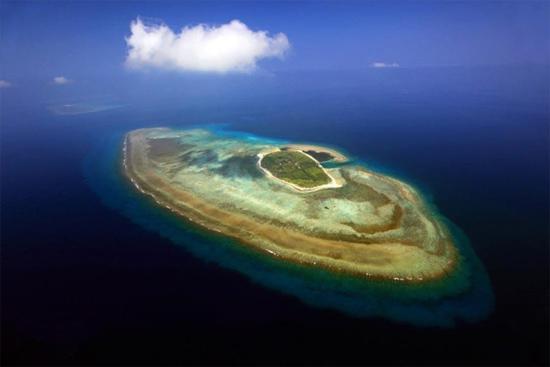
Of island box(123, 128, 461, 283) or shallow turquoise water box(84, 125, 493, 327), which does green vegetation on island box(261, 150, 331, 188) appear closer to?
island box(123, 128, 461, 283)

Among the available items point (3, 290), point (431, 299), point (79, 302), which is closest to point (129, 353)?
point (79, 302)

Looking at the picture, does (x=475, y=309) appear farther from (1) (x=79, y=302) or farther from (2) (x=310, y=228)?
(1) (x=79, y=302)

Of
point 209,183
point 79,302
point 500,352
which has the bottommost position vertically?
point 500,352

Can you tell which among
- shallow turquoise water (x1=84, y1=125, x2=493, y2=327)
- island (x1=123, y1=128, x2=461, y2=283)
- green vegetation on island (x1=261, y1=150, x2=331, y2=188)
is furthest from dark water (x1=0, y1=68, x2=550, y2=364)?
green vegetation on island (x1=261, y1=150, x2=331, y2=188)

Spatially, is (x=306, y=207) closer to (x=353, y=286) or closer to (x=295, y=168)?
(x=295, y=168)

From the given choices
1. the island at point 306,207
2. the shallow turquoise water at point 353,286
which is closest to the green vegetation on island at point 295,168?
the island at point 306,207

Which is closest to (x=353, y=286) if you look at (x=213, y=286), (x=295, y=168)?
(x=213, y=286)
